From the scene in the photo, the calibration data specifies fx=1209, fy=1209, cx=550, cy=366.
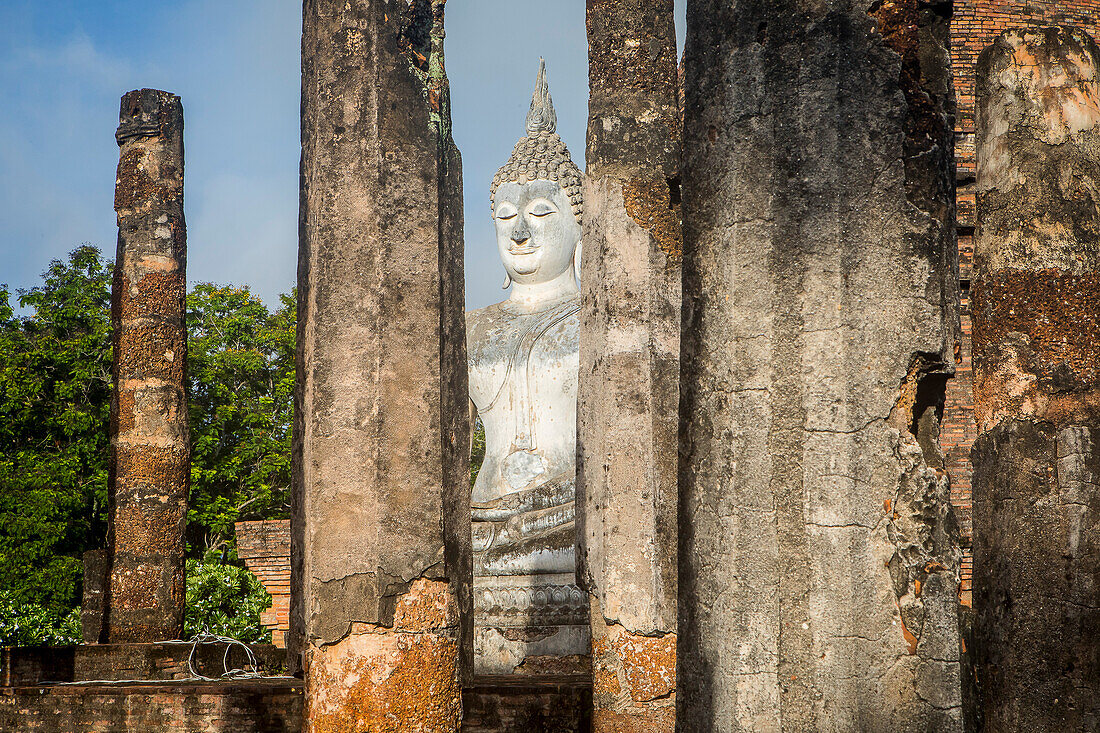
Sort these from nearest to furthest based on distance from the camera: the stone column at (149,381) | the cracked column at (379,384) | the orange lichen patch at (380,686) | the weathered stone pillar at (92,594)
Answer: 1. the orange lichen patch at (380,686)
2. the cracked column at (379,384)
3. the stone column at (149,381)
4. the weathered stone pillar at (92,594)

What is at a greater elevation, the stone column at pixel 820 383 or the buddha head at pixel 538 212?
the buddha head at pixel 538 212

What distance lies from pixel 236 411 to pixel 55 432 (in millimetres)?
3190

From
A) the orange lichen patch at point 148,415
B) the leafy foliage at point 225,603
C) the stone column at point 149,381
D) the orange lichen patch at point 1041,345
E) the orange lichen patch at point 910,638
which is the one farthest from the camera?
the leafy foliage at point 225,603

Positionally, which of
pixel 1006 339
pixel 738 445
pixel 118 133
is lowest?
pixel 738 445

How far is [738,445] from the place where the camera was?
3096mm

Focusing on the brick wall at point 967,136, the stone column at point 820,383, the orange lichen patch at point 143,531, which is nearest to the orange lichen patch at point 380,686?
the stone column at point 820,383

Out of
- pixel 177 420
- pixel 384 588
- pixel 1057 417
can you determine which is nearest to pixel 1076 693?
pixel 1057 417

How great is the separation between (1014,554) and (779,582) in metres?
4.64

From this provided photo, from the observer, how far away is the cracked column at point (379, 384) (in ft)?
15.6

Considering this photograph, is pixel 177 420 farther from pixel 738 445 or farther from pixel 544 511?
pixel 738 445

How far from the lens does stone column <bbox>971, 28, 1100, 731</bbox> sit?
6738mm

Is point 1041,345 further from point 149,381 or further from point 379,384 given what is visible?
point 149,381

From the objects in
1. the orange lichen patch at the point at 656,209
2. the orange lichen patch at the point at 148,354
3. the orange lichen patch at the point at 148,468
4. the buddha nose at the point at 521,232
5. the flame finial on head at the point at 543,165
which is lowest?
the orange lichen patch at the point at 148,468

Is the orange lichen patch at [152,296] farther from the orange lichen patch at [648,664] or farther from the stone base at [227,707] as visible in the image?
the orange lichen patch at [648,664]
